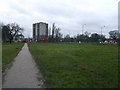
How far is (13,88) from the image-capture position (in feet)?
33.4

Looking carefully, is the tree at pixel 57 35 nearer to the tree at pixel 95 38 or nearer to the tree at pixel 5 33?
the tree at pixel 95 38

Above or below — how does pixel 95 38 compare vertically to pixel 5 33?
below

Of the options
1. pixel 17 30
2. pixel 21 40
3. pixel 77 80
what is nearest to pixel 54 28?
pixel 17 30

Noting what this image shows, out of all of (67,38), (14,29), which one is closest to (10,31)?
(14,29)

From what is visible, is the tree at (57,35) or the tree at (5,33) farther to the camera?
the tree at (57,35)

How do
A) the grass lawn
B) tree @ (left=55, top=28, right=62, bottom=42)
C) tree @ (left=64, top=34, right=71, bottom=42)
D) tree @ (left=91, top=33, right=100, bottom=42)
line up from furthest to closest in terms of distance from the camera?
tree @ (left=64, top=34, right=71, bottom=42) < tree @ (left=91, top=33, right=100, bottom=42) < tree @ (left=55, top=28, right=62, bottom=42) < the grass lawn

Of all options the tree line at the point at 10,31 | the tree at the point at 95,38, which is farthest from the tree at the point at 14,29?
the tree at the point at 95,38

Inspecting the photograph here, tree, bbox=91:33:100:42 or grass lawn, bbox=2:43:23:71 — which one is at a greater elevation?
tree, bbox=91:33:100:42

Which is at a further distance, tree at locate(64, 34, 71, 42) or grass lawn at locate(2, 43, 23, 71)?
tree at locate(64, 34, 71, 42)

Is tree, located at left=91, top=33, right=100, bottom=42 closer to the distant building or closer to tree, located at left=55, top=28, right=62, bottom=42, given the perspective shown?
tree, located at left=55, top=28, right=62, bottom=42

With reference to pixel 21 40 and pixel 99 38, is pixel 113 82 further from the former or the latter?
pixel 21 40

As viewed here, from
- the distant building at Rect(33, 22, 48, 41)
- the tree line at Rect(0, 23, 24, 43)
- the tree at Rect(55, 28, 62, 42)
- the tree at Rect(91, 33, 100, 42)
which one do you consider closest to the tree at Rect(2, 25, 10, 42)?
the tree line at Rect(0, 23, 24, 43)

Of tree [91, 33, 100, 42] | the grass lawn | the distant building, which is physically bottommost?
the grass lawn

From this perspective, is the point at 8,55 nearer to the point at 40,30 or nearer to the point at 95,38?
the point at 95,38
